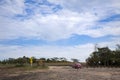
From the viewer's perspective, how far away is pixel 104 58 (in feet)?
219

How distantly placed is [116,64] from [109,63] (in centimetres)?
203

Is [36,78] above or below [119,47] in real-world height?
below

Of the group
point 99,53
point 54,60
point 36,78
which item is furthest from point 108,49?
point 36,78

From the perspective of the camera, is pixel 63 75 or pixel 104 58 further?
pixel 104 58

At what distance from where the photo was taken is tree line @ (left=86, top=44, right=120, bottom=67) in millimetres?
64387

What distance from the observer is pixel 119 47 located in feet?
233

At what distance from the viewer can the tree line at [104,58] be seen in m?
64.4

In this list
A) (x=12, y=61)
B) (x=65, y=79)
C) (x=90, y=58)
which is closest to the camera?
(x=65, y=79)

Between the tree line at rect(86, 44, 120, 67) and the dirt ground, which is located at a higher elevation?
the tree line at rect(86, 44, 120, 67)

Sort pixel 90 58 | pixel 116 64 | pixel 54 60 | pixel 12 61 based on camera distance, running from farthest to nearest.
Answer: pixel 54 60 < pixel 12 61 < pixel 90 58 < pixel 116 64

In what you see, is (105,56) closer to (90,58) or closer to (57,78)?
(90,58)

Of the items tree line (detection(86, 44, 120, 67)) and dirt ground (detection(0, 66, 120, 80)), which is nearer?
dirt ground (detection(0, 66, 120, 80))

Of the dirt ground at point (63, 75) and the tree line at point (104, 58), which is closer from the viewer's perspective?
the dirt ground at point (63, 75)

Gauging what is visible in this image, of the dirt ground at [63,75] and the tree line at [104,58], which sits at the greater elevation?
the tree line at [104,58]
